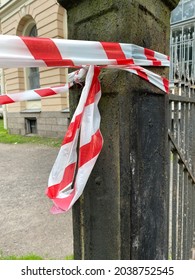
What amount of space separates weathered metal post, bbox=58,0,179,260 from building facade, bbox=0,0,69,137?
316 inches

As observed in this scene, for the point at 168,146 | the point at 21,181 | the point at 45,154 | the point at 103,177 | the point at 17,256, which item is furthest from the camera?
the point at 45,154

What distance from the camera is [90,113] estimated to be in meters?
1.24

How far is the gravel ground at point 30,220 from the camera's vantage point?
2.60 metres

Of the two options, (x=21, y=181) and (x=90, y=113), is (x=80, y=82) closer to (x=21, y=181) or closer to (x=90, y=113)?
(x=90, y=113)

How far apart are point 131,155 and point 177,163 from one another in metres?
0.69

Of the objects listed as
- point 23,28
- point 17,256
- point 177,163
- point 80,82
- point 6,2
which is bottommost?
point 17,256

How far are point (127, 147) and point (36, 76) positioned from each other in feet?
36.3

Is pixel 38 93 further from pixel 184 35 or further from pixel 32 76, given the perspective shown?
pixel 32 76

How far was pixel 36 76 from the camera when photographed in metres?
11.5

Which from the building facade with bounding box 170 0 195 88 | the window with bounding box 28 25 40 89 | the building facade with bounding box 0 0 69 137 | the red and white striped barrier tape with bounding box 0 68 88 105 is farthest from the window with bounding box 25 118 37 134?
the red and white striped barrier tape with bounding box 0 68 88 105

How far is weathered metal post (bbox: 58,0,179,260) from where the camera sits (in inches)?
48.0

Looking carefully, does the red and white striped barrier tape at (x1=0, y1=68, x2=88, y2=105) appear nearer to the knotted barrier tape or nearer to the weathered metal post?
the knotted barrier tape

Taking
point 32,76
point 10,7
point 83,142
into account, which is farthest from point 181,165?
point 10,7
